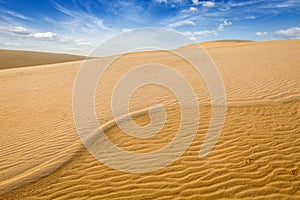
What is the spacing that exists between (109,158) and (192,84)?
6.82 meters

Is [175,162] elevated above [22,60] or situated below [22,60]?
below

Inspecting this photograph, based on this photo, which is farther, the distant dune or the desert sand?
the distant dune

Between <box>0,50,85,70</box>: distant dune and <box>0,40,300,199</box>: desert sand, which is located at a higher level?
<box>0,50,85,70</box>: distant dune

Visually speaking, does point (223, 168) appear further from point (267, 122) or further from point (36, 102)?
point (36, 102)

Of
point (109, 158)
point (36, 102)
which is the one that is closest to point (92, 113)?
point (109, 158)

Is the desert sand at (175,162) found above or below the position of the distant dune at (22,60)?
below

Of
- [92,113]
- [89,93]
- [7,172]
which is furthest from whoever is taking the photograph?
[89,93]

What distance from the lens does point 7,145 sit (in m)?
5.90

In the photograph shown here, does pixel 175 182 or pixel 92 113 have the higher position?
pixel 92 113

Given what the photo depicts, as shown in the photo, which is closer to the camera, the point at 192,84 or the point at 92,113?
the point at 92,113

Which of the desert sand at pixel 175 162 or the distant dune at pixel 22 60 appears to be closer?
the desert sand at pixel 175 162

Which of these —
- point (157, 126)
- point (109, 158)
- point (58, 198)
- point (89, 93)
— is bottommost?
point (58, 198)

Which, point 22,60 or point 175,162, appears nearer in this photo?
point 175,162

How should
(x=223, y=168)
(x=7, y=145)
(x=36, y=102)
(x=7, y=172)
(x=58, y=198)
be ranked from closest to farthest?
(x=58, y=198) < (x=223, y=168) < (x=7, y=172) < (x=7, y=145) < (x=36, y=102)
